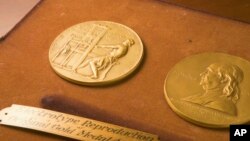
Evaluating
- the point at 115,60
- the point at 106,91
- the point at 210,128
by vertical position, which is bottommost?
the point at 210,128

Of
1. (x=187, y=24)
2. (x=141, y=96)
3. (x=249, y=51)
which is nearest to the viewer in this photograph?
(x=141, y=96)

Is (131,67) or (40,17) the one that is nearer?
(131,67)

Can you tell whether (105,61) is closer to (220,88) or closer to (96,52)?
(96,52)

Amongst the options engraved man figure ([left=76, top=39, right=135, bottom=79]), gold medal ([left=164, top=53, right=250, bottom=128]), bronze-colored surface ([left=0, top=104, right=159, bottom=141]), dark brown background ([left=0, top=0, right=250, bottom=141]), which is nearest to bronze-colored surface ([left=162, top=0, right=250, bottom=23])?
dark brown background ([left=0, top=0, right=250, bottom=141])

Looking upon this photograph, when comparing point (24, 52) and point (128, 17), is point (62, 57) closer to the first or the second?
point (24, 52)

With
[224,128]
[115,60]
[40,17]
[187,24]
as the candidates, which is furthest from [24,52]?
[224,128]

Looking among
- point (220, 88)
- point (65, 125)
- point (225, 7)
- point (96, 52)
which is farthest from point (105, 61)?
point (225, 7)

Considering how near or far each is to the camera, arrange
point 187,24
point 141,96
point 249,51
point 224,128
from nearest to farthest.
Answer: point 224,128, point 141,96, point 249,51, point 187,24
